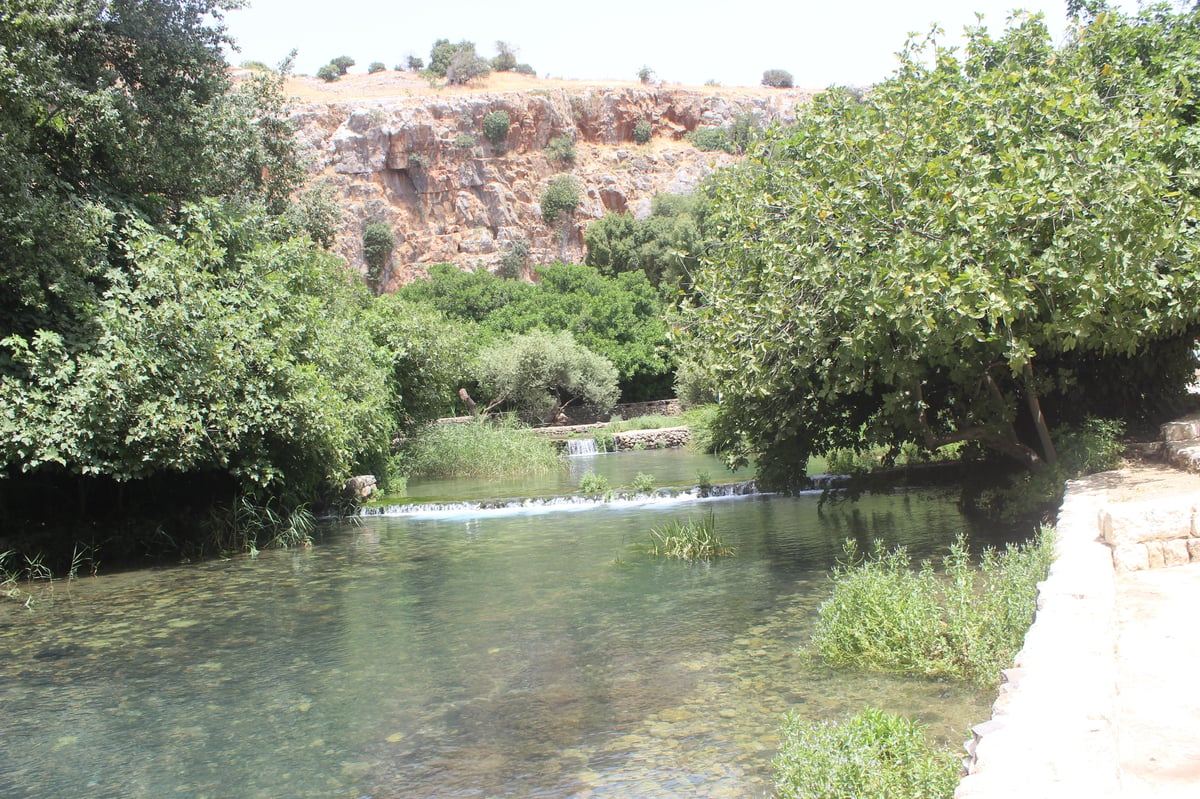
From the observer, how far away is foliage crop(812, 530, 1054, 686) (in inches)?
255

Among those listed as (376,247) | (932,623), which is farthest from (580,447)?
(376,247)

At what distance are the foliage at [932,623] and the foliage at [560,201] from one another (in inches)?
2123

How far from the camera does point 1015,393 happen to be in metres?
12.1

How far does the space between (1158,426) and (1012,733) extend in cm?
1008

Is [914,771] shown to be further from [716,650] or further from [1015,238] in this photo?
[1015,238]

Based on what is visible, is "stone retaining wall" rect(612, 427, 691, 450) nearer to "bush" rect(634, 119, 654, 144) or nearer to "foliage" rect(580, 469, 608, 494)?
"foliage" rect(580, 469, 608, 494)

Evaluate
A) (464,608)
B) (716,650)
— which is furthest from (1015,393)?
(464,608)

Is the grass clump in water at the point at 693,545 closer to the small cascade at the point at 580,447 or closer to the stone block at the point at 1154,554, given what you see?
the stone block at the point at 1154,554

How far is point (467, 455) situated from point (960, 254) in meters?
17.7

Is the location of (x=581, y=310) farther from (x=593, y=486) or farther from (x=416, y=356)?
(x=593, y=486)

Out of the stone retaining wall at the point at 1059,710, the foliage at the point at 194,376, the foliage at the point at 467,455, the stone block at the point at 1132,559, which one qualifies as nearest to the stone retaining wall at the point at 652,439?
the foliage at the point at 467,455

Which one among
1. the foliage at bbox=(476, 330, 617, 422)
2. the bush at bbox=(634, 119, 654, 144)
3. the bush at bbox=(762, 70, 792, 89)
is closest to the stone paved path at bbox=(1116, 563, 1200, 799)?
the foliage at bbox=(476, 330, 617, 422)

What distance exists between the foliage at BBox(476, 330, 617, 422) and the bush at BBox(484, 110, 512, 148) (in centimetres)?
2805

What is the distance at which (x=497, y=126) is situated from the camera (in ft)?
200
